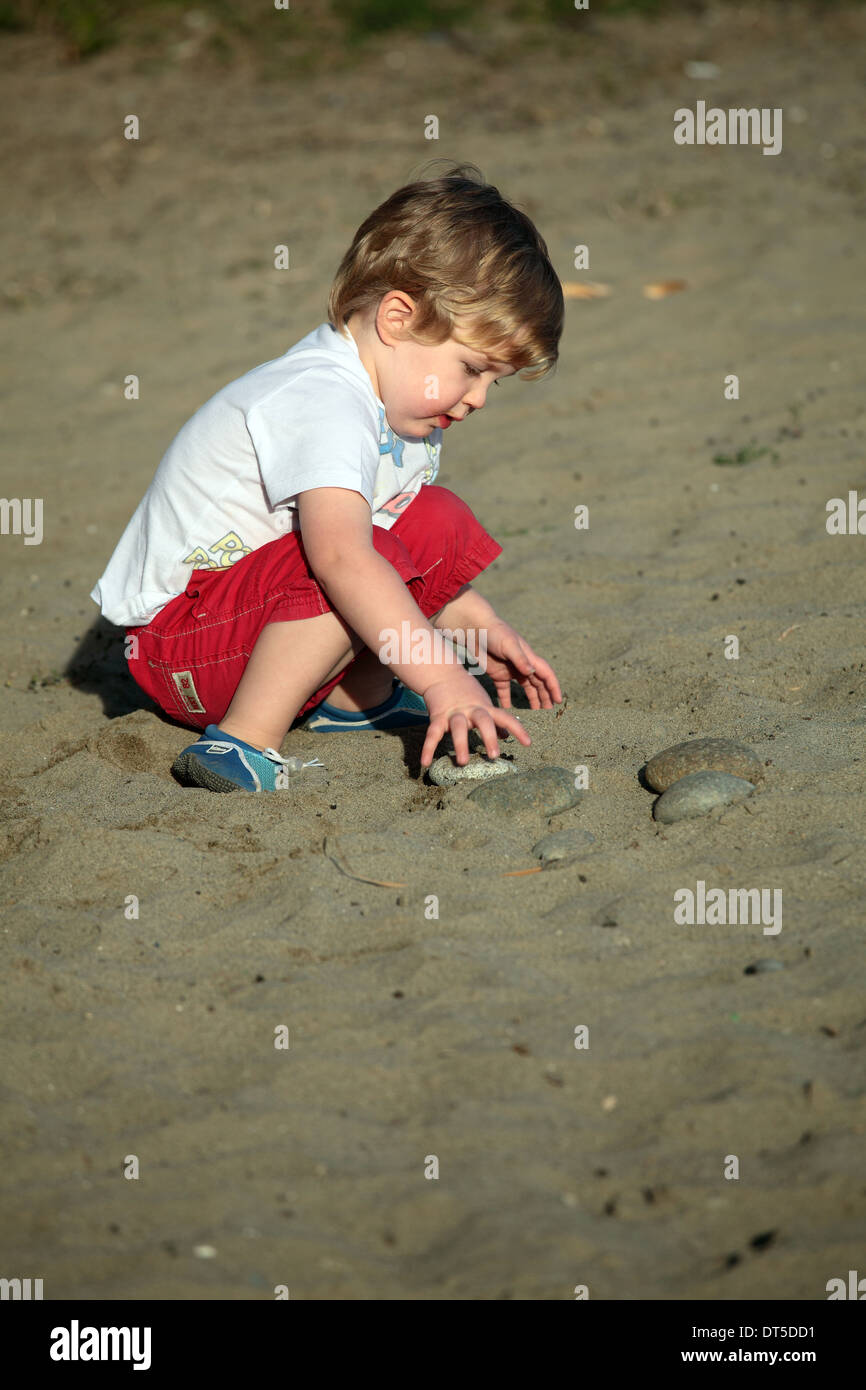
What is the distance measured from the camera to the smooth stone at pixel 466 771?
2.91 meters

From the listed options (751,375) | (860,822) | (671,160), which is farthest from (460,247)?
(671,160)

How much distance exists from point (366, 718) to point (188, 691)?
506mm

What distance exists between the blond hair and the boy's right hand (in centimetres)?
79

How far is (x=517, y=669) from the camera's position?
10.5 feet

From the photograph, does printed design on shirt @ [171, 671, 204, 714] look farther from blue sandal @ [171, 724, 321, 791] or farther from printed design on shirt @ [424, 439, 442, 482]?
printed design on shirt @ [424, 439, 442, 482]

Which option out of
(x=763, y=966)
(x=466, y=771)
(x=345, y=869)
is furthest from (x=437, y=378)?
(x=763, y=966)

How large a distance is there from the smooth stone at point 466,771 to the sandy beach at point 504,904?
0.03 m

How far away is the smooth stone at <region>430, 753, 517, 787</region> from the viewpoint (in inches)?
115

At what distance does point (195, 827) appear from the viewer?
110 inches

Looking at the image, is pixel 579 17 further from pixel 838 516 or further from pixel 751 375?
pixel 838 516

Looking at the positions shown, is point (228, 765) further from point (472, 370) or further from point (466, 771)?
point (472, 370)

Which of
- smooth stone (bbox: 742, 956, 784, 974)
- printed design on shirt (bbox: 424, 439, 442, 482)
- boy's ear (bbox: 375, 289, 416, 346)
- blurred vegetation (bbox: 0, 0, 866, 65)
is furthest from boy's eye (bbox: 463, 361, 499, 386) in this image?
blurred vegetation (bbox: 0, 0, 866, 65)

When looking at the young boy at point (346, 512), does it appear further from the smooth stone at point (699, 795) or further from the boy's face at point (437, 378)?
the smooth stone at point (699, 795)

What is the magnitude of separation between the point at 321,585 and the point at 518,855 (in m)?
0.76
